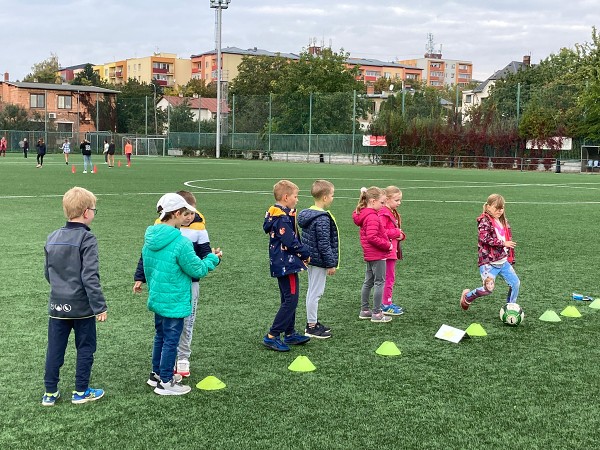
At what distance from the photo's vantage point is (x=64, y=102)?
9275 cm

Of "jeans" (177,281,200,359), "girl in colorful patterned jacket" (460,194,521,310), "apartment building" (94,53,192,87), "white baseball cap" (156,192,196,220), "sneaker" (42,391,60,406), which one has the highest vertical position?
"apartment building" (94,53,192,87)

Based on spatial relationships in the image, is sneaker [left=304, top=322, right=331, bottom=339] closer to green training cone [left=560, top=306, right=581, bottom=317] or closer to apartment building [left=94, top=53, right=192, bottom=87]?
green training cone [left=560, top=306, right=581, bottom=317]

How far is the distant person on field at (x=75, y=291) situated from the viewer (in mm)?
4707

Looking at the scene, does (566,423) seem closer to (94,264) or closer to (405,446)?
(405,446)

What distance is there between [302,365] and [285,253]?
101cm

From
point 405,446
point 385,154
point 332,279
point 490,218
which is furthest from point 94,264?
point 385,154

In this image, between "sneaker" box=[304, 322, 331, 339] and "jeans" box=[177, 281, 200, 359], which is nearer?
"jeans" box=[177, 281, 200, 359]

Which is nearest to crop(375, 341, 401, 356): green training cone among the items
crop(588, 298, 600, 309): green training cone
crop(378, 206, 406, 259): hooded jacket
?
crop(378, 206, 406, 259): hooded jacket

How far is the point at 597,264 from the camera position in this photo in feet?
35.2

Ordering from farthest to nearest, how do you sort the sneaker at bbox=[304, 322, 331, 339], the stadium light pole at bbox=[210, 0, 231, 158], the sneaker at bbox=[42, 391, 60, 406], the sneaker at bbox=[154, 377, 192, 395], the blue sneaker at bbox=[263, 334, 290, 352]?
1. the stadium light pole at bbox=[210, 0, 231, 158]
2. the sneaker at bbox=[304, 322, 331, 339]
3. the blue sneaker at bbox=[263, 334, 290, 352]
4. the sneaker at bbox=[154, 377, 192, 395]
5. the sneaker at bbox=[42, 391, 60, 406]

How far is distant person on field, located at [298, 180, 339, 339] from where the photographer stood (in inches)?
255

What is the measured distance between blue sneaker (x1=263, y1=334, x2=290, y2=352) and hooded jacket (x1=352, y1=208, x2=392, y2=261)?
1.53 metres

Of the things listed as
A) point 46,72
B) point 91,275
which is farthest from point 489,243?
point 46,72

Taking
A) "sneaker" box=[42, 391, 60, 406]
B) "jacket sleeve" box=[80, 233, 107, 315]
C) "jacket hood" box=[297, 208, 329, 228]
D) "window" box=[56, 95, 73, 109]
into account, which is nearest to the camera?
"jacket sleeve" box=[80, 233, 107, 315]
